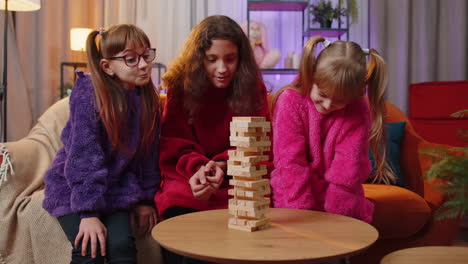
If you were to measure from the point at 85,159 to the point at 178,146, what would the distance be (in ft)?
1.23

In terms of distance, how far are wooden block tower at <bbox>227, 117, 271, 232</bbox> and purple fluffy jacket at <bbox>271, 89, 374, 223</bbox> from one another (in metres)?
0.37

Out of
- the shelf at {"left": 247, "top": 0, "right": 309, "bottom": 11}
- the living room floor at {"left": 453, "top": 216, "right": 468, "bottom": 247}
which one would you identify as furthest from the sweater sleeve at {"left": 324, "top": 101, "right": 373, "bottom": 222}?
the shelf at {"left": 247, "top": 0, "right": 309, "bottom": 11}

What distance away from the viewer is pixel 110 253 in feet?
4.52

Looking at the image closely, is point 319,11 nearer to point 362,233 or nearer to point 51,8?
point 51,8

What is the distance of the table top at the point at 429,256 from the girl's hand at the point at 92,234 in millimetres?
823

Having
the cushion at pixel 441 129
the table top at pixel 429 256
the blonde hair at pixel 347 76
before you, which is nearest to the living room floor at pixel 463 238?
the cushion at pixel 441 129

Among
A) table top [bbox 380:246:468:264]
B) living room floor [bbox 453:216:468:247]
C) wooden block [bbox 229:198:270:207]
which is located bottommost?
living room floor [bbox 453:216:468:247]

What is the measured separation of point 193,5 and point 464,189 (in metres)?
3.39

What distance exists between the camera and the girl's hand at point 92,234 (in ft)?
4.43

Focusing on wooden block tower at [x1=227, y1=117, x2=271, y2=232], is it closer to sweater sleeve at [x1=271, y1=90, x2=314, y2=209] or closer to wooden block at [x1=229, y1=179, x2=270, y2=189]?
wooden block at [x1=229, y1=179, x2=270, y2=189]

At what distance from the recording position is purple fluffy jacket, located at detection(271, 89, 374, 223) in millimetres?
1509

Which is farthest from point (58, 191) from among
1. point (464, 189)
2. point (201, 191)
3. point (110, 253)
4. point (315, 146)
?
point (464, 189)

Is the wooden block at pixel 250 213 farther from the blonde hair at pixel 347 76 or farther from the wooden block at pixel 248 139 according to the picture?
the blonde hair at pixel 347 76

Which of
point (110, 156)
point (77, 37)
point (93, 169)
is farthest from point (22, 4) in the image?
point (93, 169)
